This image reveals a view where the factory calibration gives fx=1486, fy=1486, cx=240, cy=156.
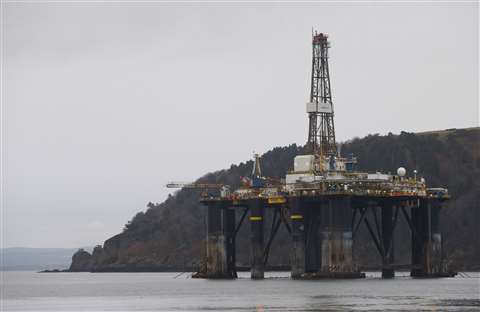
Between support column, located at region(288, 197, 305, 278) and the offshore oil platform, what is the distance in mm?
97

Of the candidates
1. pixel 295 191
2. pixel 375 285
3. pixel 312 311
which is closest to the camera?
pixel 312 311

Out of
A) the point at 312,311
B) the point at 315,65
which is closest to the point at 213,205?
the point at 315,65

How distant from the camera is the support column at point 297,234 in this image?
145 m

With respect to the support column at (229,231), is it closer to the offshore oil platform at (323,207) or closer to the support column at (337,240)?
the offshore oil platform at (323,207)

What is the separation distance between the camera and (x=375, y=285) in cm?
13375

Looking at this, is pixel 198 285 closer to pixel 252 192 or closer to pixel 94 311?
pixel 252 192

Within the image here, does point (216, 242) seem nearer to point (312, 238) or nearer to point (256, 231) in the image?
point (256, 231)

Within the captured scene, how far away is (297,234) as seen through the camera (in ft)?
477

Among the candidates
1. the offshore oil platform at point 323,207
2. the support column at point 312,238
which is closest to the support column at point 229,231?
the offshore oil platform at point 323,207

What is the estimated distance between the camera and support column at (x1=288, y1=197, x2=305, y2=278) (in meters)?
145

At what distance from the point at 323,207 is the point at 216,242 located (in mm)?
17461

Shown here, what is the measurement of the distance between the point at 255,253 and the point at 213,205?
6.90 m

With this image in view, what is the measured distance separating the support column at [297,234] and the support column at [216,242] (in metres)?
10.8

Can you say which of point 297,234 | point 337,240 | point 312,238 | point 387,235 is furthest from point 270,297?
point 387,235
